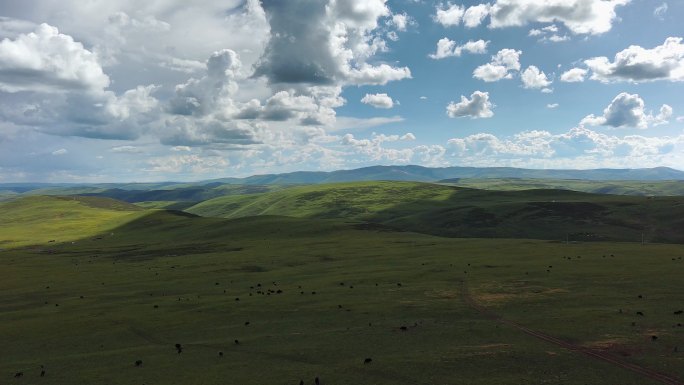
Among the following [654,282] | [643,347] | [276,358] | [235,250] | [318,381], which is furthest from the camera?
[235,250]

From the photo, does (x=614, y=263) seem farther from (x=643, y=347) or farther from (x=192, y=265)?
(x=192, y=265)

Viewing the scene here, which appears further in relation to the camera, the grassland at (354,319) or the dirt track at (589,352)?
the grassland at (354,319)

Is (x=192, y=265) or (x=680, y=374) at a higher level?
(x=680, y=374)

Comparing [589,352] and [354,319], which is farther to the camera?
[354,319]

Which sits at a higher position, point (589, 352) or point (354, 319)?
point (589, 352)

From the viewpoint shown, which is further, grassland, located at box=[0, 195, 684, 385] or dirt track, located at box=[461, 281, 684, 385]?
grassland, located at box=[0, 195, 684, 385]

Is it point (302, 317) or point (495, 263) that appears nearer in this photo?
point (302, 317)

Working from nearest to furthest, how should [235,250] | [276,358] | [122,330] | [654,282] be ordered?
[276,358], [122,330], [654,282], [235,250]

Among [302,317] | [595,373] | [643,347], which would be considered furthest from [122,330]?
[643,347]
